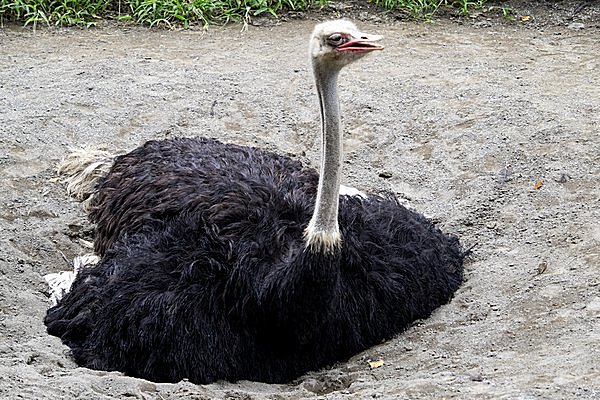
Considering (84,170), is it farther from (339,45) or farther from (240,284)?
(339,45)

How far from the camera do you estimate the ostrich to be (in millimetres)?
4055

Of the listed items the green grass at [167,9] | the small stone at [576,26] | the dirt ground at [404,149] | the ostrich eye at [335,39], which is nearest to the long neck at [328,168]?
the ostrich eye at [335,39]

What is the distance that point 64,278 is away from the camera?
16.9 feet

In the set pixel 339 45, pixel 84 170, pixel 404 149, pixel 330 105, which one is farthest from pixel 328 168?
pixel 404 149

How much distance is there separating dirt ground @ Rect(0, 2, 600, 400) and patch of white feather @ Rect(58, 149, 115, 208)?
8cm

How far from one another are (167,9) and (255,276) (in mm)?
5312

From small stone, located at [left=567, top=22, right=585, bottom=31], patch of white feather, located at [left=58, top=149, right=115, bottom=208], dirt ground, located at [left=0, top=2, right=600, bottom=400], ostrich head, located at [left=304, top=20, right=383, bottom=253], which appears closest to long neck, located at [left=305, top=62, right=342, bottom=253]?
ostrich head, located at [left=304, top=20, right=383, bottom=253]

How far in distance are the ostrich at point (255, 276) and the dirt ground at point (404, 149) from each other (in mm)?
125

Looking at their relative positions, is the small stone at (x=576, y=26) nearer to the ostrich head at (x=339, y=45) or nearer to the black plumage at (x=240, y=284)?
the black plumage at (x=240, y=284)

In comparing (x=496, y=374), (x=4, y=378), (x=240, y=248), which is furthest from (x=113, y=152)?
(x=496, y=374)

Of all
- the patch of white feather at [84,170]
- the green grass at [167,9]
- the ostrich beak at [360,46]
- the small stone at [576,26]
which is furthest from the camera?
the green grass at [167,9]

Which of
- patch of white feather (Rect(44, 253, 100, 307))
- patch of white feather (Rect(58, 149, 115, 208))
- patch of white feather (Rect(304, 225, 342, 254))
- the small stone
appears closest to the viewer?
patch of white feather (Rect(304, 225, 342, 254))

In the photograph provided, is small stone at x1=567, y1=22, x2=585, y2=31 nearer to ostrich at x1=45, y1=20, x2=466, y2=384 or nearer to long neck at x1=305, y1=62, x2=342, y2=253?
ostrich at x1=45, y1=20, x2=466, y2=384

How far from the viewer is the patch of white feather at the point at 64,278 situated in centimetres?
496
